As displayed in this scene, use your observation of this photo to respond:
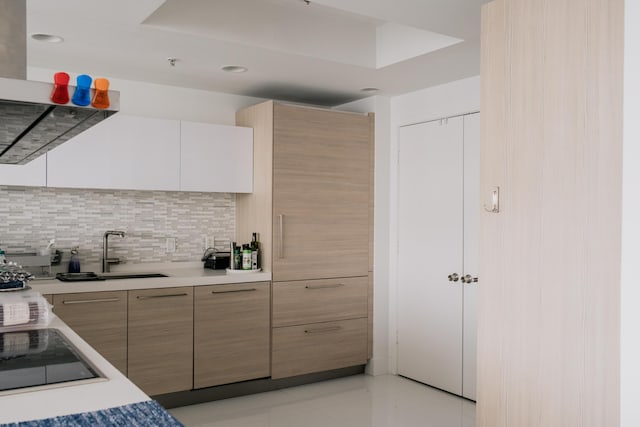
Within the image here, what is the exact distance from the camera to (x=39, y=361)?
5.92ft

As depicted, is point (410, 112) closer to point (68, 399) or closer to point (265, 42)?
point (265, 42)

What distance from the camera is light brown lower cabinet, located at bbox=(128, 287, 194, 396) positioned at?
3953 millimetres

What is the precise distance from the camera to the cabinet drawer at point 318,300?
14.9ft

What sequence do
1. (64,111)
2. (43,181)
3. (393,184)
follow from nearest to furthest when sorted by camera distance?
(64,111)
(43,181)
(393,184)

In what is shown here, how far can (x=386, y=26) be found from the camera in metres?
4.09

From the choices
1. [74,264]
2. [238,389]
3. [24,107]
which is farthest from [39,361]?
[238,389]

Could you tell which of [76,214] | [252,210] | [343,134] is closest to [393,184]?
[343,134]

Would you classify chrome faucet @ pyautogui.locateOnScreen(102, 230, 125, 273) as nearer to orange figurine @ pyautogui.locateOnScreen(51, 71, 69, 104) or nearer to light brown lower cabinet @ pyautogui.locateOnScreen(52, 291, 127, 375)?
light brown lower cabinet @ pyautogui.locateOnScreen(52, 291, 127, 375)

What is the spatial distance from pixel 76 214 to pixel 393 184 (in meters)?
2.55

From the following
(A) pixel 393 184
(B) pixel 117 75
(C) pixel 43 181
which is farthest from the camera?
(A) pixel 393 184

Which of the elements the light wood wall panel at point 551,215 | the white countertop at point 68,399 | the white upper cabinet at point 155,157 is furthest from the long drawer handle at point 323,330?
the white countertop at point 68,399

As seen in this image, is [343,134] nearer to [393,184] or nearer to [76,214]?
[393,184]

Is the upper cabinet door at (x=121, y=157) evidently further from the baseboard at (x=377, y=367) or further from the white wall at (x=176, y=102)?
the baseboard at (x=377, y=367)

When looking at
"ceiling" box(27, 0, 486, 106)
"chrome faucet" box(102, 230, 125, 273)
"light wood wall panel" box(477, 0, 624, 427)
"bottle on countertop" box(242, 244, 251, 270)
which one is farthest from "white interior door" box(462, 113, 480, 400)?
"chrome faucet" box(102, 230, 125, 273)
